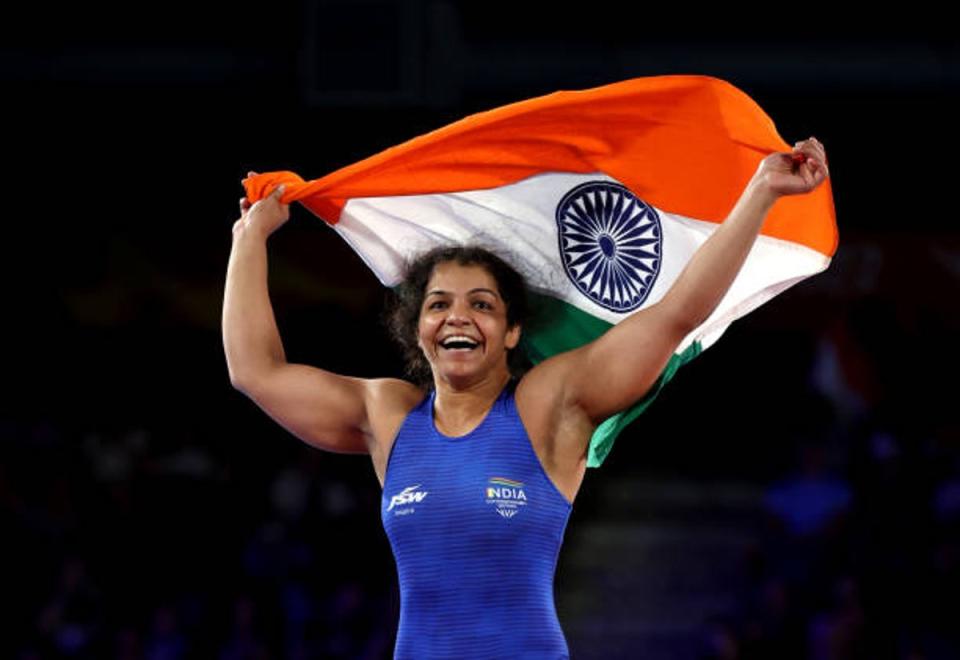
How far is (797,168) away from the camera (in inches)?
149

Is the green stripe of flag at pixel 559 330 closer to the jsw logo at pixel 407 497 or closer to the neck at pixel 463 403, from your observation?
the neck at pixel 463 403

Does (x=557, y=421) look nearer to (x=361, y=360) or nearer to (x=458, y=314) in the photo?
(x=458, y=314)

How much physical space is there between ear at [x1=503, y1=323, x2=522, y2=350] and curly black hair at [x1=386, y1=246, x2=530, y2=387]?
0.6 inches

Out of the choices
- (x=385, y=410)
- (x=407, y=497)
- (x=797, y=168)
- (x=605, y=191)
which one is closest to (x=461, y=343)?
(x=385, y=410)

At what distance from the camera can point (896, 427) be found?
8.80m

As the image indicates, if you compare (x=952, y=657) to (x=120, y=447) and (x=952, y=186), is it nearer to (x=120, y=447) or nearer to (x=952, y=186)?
(x=952, y=186)

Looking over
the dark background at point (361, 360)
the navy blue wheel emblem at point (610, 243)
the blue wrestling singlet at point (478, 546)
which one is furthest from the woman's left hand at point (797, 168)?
the dark background at point (361, 360)

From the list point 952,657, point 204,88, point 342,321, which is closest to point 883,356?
point 952,657

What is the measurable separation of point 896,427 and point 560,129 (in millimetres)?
5017

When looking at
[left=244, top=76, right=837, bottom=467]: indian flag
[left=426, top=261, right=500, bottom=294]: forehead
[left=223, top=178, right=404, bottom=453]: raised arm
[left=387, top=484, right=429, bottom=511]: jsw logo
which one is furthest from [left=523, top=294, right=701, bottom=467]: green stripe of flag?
[left=387, top=484, right=429, bottom=511]: jsw logo

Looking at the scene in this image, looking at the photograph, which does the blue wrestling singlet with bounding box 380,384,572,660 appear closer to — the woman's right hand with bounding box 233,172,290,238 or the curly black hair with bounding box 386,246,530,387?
the curly black hair with bounding box 386,246,530,387

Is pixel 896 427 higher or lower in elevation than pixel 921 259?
lower

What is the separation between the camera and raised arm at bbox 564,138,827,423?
366 cm

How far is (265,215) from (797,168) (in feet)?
4.78
